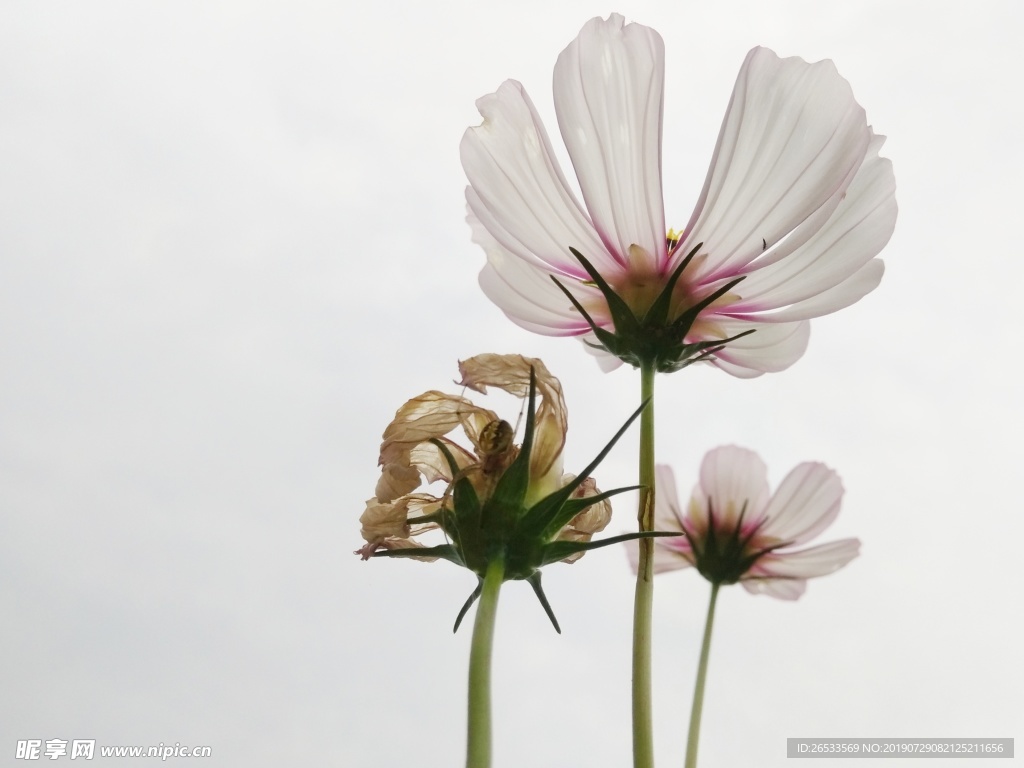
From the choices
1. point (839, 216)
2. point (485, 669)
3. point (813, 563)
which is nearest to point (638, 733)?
point (485, 669)

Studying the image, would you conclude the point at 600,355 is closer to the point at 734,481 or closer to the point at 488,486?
the point at 488,486

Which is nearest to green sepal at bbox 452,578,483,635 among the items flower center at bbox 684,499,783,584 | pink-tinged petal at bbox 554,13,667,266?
pink-tinged petal at bbox 554,13,667,266

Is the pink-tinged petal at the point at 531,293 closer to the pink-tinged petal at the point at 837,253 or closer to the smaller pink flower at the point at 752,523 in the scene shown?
the pink-tinged petal at the point at 837,253

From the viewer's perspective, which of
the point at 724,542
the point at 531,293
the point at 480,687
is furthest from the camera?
the point at 724,542

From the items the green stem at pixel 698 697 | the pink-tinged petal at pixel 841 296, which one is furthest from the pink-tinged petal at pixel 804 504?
the pink-tinged petal at pixel 841 296

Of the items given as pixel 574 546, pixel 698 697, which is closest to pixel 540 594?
pixel 574 546

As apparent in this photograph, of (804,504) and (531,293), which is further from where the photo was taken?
(804,504)
